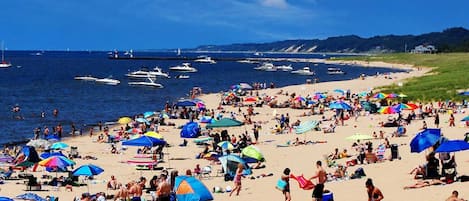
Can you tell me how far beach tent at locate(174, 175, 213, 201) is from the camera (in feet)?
62.7

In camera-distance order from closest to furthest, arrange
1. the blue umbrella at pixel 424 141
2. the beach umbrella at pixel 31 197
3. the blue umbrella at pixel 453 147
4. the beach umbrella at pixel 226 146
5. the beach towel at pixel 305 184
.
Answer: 1. the blue umbrella at pixel 453 147
2. the blue umbrella at pixel 424 141
3. the beach towel at pixel 305 184
4. the beach umbrella at pixel 31 197
5. the beach umbrella at pixel 226 146

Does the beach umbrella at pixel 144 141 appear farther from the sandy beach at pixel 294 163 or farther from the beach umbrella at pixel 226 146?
the beach umbrella at pixel 226 146

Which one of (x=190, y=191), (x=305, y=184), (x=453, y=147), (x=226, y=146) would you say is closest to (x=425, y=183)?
(x=453, y=147)

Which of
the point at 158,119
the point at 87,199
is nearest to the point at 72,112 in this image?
the point at 158,119

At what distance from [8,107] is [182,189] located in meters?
46.9

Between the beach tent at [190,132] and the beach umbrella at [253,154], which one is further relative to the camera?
the beach tent at [190,132]

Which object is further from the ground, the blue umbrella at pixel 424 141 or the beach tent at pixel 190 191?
the blue umbrella at pixel 424 141

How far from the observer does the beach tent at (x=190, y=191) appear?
19109 mm

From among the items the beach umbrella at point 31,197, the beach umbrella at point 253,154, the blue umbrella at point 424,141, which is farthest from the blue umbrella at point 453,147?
the beach umbrella at point 31,197

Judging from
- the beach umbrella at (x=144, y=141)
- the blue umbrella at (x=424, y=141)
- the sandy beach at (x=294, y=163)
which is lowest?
the sandy beach at (x=294, y=163)

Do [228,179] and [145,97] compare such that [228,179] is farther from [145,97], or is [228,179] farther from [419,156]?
[145,97]

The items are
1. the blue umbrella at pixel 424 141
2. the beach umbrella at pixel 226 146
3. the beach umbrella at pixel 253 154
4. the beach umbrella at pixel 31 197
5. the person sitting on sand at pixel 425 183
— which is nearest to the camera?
the person sitting on sand at pixel 425 183

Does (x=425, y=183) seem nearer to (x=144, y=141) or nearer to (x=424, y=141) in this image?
(x=424, y=141)

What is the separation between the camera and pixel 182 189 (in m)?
19.2
